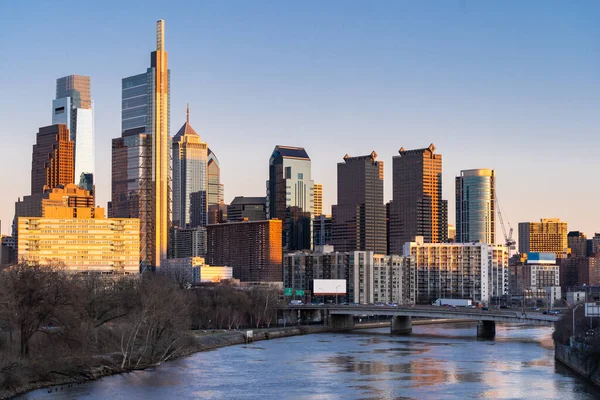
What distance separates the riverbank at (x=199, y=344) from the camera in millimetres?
76625

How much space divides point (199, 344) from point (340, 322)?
2335 inches

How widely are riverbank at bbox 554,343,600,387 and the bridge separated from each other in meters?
29.3

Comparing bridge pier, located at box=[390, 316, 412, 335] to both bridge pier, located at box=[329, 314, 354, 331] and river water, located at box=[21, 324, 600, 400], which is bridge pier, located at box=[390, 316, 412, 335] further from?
river water, located at box=[21, 324, 600, 400]

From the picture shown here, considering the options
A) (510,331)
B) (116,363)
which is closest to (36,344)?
(116,363)

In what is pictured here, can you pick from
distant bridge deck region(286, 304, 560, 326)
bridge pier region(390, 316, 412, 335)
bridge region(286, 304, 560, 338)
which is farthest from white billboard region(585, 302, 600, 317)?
bridge pier region(390, 316, 412, 335)

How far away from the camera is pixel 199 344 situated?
114 metres

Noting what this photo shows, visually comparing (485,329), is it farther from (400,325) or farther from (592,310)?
(592,310)

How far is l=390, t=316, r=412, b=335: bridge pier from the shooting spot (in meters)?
158

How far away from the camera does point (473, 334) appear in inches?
6038

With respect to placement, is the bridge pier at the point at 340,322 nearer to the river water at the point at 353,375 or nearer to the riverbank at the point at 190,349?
the riverbank at the point at 190,349

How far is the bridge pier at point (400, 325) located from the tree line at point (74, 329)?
47000 millimetres

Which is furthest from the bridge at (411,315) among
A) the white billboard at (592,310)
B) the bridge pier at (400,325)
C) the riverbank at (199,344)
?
the white billboard at (592,310)

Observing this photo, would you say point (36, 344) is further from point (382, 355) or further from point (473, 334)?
point (473, 334)

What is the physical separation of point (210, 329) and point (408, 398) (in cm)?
6968
